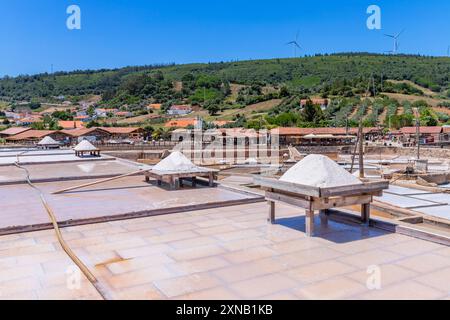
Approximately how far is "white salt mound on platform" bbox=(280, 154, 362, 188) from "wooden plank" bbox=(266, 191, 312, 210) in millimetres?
215

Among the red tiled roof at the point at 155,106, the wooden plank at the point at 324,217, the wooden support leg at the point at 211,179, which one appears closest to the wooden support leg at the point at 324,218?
the wooden plank at the point at 324,217

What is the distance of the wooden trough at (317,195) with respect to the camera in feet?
16.7

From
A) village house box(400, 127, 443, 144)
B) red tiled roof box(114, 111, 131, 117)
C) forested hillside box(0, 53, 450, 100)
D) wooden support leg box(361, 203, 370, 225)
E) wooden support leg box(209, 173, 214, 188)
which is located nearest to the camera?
wooden support leg box(361, 203, 370, 225)

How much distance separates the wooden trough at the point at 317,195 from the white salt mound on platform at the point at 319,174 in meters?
0.11

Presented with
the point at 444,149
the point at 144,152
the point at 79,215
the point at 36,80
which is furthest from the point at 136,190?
the point at 36,80

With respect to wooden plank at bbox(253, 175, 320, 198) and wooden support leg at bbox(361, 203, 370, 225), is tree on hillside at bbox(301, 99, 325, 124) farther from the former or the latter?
wooden plank at bbox(253, 175, 320, 198)

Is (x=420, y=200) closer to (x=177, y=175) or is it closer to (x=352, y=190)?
(x=177, y=175)

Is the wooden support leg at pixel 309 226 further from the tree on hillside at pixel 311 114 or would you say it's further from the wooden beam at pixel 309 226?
the tree on hillside at pixel 311 114

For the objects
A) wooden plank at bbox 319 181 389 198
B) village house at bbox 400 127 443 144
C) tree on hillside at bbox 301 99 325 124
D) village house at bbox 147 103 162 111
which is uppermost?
village house at bbox 147 103 162 111

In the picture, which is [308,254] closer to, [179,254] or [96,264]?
[179,254]

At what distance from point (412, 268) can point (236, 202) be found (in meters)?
3.74

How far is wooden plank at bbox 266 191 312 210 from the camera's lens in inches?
203

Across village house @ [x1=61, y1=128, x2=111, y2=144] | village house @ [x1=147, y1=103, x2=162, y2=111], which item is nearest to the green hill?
village house @ [x1=147, y1=103, x2=162, y2=111]

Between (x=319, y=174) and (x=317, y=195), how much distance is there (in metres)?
0.43
